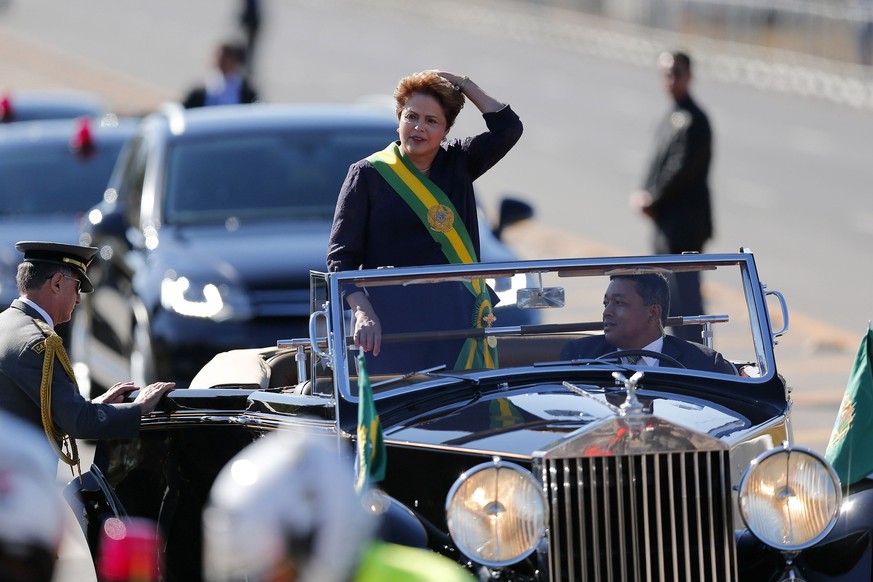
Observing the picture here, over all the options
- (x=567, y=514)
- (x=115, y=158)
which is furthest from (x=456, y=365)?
(x=115, y=158)

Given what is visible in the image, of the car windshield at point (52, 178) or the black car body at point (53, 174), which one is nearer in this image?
the black car body at point (53, 174)

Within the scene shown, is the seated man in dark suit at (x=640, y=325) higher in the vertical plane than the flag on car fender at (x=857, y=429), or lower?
higher

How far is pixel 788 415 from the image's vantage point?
560 cm

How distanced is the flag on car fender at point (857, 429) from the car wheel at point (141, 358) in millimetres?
4586

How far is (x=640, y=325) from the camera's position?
19.1 feet

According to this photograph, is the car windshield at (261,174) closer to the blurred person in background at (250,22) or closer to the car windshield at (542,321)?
the car windshield at (542,321)

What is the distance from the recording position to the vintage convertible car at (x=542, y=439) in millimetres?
4793

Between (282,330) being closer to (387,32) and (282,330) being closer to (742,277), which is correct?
(742,277)

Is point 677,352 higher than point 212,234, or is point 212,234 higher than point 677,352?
point 212,234

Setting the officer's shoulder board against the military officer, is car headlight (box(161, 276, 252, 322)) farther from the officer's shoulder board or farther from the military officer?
the officer's shoulder board

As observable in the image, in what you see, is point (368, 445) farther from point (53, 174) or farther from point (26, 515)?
point (53, 174)

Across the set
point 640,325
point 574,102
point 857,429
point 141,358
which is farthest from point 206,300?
point 574,102

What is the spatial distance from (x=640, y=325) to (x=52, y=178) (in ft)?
25.3

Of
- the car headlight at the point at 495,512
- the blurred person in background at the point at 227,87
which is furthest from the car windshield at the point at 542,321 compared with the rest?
the blurred person in background at the point at 227,87
